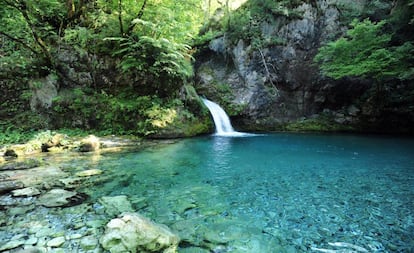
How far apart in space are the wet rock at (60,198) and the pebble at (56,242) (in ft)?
3.34

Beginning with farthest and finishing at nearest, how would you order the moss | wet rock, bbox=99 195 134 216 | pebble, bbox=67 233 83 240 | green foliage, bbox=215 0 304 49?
green foliage, bbox=215 0 304 49 → the moss → wet rock, bbox=99 195 134 216 → pebble, bbox=67 233 83 240

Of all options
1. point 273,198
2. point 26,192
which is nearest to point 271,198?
point 273,198

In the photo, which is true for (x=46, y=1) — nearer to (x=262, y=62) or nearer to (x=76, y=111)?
(x=76, y=111)

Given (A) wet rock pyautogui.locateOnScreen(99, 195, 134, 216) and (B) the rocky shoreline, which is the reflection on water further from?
(B) the rocky shoreline

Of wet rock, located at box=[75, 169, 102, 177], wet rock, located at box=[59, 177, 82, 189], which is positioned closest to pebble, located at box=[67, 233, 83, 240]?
Result: wet rock, located at box=[59, 177, 82, 189]

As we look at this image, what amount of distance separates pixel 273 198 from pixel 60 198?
135 inches

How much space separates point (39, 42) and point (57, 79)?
1.55 meters

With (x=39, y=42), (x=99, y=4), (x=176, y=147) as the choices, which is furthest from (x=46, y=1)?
(x=176, y=147)

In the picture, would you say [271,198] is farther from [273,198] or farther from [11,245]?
[11,245]

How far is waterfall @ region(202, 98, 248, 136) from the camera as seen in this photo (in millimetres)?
14495

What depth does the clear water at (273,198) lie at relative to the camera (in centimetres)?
286

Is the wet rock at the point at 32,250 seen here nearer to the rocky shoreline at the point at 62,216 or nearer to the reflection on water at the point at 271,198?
the rocky shoreline at the point at 62,216

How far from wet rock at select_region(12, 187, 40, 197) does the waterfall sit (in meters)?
10.6

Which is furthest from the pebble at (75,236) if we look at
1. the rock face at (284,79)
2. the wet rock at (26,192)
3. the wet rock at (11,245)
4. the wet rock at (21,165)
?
the rock face at (284,79)
